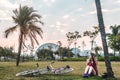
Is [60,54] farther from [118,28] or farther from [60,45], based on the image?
[118,28]

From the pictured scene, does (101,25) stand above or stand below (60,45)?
below

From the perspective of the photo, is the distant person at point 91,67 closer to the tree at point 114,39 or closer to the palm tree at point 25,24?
the palm tree at point 25,24

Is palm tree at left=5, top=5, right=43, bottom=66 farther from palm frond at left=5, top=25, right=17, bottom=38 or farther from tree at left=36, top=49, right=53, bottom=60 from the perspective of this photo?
tree at left=36, top=49, right=53, bottom=60

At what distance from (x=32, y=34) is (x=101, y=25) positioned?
26.8 m

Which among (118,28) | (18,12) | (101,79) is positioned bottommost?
(101,79)

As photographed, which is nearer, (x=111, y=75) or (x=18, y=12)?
(x=111, y=75)

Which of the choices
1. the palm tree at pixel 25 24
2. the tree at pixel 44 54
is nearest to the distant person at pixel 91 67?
the palm tree at pixel 25 24

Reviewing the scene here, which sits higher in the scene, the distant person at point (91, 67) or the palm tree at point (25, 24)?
the palm tree at point (25, 24)

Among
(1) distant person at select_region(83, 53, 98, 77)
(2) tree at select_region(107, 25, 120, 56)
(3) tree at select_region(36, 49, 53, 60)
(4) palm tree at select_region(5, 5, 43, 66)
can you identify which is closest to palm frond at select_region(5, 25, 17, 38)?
(4) palm tree at select_region(5, 5, 43, 66)

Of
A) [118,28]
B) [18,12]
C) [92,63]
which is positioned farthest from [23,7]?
[118,28]

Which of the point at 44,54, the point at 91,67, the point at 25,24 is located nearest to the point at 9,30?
Answer: the point at 25,24

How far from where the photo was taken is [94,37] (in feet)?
379

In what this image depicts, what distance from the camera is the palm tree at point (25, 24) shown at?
47.4 m

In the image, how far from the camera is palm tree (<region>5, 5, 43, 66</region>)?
4741 centimetres
